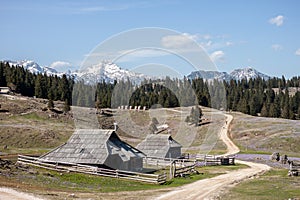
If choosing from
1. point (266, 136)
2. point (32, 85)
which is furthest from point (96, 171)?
point (32, 85)

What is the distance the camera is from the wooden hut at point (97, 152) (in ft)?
154

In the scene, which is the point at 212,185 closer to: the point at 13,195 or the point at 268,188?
the point at 268,188

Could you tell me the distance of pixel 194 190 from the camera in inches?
1422

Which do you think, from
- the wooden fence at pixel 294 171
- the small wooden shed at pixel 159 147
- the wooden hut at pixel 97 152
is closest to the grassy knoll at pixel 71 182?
the wooden hut at pixel 97 152

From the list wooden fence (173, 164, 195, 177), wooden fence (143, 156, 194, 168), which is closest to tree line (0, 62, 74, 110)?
wooden fence (143, 156, 194, 168)

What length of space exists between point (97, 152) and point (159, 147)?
19.8 m

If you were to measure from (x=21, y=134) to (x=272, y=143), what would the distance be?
5180 centimetres

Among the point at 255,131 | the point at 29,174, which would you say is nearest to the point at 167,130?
the point at 255,131

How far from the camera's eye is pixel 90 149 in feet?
158

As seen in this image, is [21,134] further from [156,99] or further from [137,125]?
[156,99]

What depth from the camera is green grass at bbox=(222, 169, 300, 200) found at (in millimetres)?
32750

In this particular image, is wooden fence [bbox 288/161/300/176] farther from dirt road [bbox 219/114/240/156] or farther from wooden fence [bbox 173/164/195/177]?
dirt road [bbox 219/114/240/156]

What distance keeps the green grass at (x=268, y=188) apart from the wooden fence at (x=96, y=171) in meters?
8.07

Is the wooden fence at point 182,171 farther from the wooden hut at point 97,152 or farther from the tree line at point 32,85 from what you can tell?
the tree line at point 32,85
